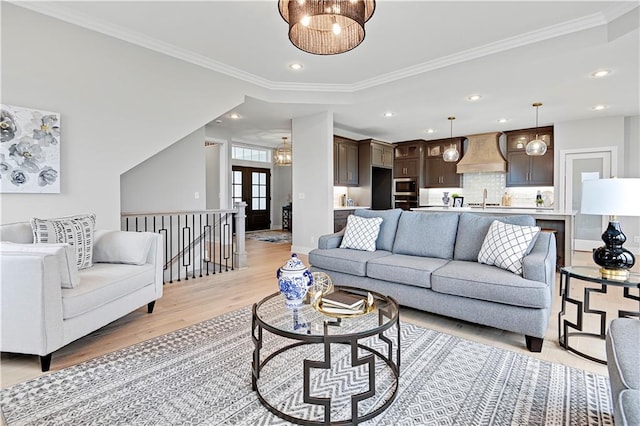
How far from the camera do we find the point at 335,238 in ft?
12.6

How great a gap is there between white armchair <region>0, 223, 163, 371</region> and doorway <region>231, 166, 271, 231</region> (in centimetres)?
689

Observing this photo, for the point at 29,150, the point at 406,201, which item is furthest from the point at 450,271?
the point at 406,201

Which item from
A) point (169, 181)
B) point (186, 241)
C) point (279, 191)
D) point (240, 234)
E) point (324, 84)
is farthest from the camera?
point (279, 191)

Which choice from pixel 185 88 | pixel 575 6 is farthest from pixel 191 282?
pixel 575 6

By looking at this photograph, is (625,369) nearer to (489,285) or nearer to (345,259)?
(489,285)

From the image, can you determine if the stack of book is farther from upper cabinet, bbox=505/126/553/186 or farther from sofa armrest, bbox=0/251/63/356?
upper cabinet, bbox=505/126/553/186

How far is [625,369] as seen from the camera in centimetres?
113

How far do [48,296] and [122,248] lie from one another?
95 centimetres

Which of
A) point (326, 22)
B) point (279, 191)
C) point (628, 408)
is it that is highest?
point (326, 22)

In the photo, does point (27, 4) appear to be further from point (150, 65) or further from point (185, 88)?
point (185, 88)

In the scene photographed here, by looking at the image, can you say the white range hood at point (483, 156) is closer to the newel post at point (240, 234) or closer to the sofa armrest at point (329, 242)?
the sofa armrest at point (329, 242)

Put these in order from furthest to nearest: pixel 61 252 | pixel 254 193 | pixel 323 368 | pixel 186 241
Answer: pixel 254 193
pixel 186 241
pixel 61 252
pixel 323 368

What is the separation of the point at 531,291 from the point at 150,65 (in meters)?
4.42

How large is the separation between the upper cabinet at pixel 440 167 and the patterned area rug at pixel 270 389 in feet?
22.3
